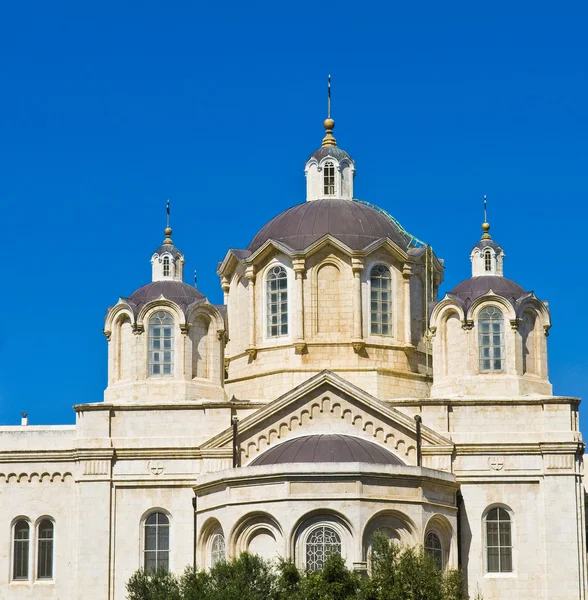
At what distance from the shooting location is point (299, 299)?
58.5 metres

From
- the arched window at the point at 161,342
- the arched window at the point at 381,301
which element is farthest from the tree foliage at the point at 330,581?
the arched window at the point at 381,301

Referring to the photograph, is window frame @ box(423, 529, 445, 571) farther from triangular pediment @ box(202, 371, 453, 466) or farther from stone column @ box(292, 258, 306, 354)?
stone column @ box(292, 258, 306, 354)

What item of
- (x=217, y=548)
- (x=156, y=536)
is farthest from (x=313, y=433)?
(x=156, y=536)

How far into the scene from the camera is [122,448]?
184 feet

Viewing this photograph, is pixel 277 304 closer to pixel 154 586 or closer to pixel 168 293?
pixel 168 293

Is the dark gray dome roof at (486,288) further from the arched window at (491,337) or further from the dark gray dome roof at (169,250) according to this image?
the dark gray dome roof at (169,250)

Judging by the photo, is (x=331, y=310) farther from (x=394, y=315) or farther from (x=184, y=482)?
(x=184, y=482)

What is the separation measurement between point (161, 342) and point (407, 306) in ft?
27.2

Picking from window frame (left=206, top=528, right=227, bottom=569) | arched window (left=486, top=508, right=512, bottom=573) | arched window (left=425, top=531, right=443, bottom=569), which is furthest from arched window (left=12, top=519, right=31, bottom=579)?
arched window (left=486, top=508, right=512, bottom=573)

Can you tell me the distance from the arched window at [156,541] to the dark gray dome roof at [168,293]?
278 inches

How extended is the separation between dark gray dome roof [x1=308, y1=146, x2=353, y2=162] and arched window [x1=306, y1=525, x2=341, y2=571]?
16511 mm

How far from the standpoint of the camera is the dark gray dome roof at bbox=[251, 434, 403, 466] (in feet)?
170

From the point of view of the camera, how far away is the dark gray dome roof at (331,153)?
6250 centimetres

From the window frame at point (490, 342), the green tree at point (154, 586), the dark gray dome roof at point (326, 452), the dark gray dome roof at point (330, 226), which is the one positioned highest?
the dark gray dome roof at point (330, 226)
